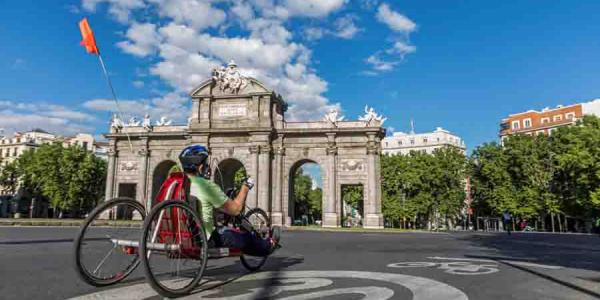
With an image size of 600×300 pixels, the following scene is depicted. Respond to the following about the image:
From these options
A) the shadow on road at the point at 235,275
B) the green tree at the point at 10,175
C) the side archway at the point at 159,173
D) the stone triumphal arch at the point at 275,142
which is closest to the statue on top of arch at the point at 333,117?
the stone triumphal arch at the point at 275,142

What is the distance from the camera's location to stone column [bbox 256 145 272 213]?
3875 cm

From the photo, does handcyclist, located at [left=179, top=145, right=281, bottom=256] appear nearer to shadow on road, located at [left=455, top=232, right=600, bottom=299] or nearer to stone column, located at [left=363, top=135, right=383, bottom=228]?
shadow on road, located at [left=455, top=232, right=600, bottom=299]

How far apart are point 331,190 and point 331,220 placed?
2.90 metres

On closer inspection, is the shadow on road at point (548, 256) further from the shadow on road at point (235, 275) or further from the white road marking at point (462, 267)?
the shadow on road at point (235, 275)

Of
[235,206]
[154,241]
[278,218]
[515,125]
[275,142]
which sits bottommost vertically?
[278,218]

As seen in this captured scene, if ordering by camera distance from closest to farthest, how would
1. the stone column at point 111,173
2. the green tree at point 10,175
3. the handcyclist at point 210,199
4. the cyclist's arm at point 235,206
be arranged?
1. the handcyclist at point 210,199
2. the cyclist's arm at point 235,206
3. the stone column at point 111,173
4. the green tree at point 10,175

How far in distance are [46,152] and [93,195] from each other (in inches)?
358

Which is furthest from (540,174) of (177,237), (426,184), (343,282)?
(177,237)

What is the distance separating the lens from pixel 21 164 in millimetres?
63312

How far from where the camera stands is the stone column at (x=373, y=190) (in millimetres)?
37719

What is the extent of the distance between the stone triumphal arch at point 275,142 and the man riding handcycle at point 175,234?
32524mm

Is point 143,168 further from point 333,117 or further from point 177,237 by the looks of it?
point 177,237

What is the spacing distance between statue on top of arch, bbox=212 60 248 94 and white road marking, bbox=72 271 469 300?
1421 inches

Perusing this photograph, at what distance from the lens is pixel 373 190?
1521 inches
